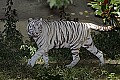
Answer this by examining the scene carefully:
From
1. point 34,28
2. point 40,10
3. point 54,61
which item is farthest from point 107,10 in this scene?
point 40,10

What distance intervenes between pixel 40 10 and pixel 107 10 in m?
2.65

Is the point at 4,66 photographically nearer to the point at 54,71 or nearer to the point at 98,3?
the point at 54,71

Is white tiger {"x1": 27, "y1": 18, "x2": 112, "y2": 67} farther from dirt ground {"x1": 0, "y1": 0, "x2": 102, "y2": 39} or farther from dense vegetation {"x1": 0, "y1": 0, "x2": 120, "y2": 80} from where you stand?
dirt ground {"x1": 0, "y1": 0, "x2": 102, "y2": 39}

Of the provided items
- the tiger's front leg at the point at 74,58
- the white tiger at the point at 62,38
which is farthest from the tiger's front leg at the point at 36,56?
the tiger's front leg at the point at 74,58

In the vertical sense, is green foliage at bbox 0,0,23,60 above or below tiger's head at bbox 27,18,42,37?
below

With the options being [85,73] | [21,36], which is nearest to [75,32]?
[85,73]

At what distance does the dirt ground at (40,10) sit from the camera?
830 centimetres

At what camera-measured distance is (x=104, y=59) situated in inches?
252

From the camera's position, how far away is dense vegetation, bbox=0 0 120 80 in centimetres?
568

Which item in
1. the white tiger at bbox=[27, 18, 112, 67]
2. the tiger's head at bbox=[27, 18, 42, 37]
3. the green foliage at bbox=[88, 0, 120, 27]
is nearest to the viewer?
the tiger's head at bbox=[27, 18, 42, 37]

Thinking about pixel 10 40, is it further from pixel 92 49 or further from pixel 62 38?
pixel 92 49

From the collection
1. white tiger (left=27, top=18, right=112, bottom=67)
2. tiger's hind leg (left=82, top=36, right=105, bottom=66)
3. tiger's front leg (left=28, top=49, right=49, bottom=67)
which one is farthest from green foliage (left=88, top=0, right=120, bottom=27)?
tiger's front leg (left=28, top=49, right=49, bottom=67)

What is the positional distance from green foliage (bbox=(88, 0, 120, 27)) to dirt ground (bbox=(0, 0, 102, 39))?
1473 mm

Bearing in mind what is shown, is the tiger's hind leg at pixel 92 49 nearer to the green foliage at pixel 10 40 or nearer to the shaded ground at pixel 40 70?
the shaded ground at pixel 40 70
